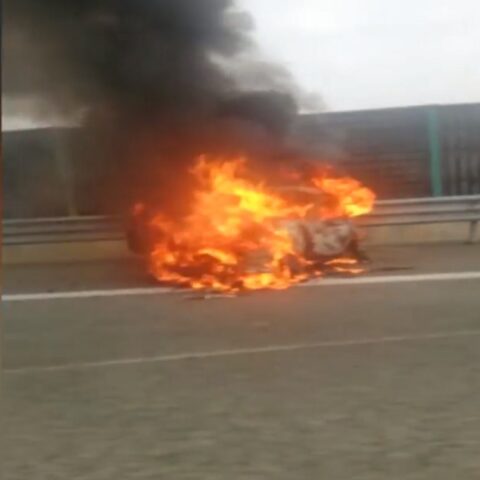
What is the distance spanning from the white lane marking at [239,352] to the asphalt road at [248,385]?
1cm

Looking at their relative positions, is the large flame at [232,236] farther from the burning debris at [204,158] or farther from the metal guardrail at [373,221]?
the metal guardrail at [373,221]

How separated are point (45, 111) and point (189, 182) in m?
2.91

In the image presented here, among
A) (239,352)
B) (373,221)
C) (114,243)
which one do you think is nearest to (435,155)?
(373,221)

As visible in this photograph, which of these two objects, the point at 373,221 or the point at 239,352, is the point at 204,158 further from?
the point at 239,352

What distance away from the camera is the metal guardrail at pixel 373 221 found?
1460 cm

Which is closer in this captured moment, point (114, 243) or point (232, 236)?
point (232, 236)

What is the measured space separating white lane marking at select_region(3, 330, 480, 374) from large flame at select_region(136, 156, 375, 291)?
3.19 meters

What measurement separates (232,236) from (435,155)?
463 centimetres

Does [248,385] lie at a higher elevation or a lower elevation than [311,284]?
lower

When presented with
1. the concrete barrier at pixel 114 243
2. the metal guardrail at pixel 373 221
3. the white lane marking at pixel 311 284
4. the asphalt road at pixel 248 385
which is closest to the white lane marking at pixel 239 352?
the asphalt road at pixel 248 385

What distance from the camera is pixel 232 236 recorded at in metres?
12.1

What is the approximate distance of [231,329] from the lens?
30.2 feet

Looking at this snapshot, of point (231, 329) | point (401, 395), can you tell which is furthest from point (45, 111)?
point (401, 395)

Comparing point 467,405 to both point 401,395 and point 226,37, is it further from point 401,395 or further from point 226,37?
point 226,37
